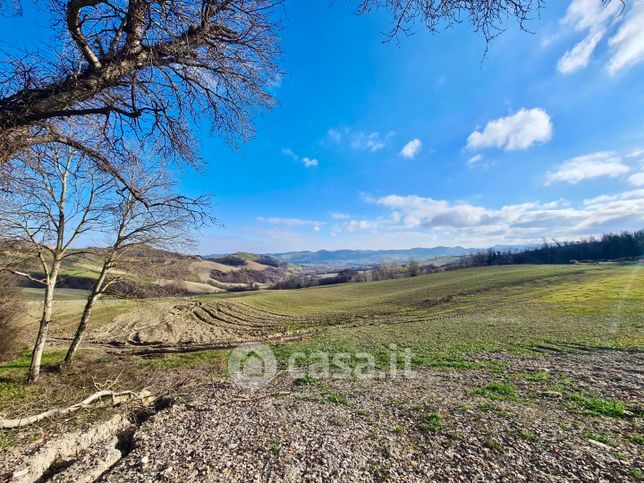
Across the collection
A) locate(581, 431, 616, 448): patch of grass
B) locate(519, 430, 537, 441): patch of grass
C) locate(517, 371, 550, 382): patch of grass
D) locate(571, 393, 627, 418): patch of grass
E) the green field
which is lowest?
the green field

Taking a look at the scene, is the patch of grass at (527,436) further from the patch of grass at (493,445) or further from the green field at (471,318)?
the green field at (471,318)

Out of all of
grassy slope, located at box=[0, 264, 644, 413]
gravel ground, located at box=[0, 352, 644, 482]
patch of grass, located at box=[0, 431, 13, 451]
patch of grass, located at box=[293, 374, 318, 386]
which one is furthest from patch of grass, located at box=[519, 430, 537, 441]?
patch of grass, located at box=[0, 431, 13, 451]

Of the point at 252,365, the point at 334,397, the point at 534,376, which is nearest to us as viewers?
the point at 334,397

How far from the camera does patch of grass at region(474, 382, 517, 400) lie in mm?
8273

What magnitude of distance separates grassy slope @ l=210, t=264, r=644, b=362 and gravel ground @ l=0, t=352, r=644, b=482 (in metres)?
6.08

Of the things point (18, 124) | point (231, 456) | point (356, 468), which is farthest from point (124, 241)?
point (356, 468)

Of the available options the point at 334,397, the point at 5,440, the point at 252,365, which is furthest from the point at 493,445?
the point at 252,365

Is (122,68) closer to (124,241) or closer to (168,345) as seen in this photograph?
(124,241)

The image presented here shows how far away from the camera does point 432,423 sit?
6.51 m

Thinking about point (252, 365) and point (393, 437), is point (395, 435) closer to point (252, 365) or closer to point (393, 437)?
point (393, 437)

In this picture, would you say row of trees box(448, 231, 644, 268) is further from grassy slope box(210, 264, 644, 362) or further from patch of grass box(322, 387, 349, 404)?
patch of grass box(322, 387, 349, 404)

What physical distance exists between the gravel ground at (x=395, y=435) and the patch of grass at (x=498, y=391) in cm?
7

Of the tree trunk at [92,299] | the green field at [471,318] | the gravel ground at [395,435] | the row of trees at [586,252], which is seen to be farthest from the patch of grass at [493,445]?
the row of trees at [586,252]

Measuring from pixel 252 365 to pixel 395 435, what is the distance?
418 inches
